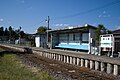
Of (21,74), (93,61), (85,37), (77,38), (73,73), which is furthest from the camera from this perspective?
(77,38)

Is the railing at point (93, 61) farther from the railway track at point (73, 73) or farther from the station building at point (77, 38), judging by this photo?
the station building at point (77, 38)

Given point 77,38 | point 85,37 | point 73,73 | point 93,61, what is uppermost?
point 85,37

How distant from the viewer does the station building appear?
32031 millimetres

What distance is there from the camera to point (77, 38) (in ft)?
124

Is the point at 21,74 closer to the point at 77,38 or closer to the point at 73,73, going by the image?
the point at 73,73

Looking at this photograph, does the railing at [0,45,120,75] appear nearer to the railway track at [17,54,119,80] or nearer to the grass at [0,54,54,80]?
the railway track at [17,54,119,80]

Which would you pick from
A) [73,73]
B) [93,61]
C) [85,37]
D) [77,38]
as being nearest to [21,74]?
[73,73]

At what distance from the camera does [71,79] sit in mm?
13148

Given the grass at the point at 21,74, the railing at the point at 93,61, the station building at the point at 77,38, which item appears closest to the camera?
the grass at the point at 21,74

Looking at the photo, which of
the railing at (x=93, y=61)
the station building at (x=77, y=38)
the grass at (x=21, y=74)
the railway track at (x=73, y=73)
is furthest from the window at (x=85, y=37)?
the grass at (x=21, y=74)

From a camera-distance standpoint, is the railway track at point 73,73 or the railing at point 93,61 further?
the railing at point 93,61

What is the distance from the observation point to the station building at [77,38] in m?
32.0

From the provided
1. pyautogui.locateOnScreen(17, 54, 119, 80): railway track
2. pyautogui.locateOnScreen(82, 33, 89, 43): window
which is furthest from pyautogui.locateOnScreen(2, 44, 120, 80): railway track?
pyautogui.locateOnScreen(82, 33, 89, 43): window

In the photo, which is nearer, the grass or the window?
the grass
